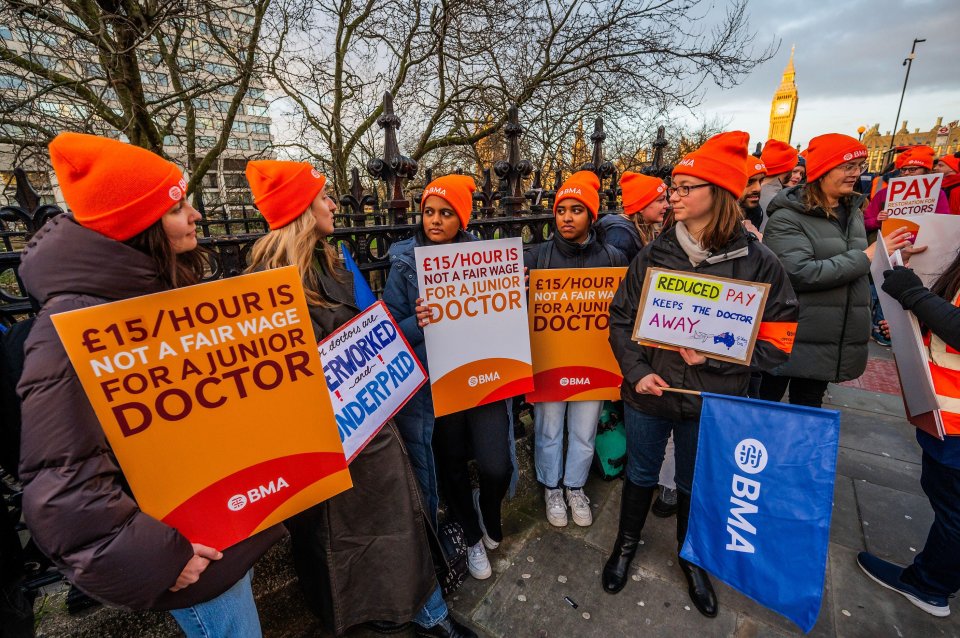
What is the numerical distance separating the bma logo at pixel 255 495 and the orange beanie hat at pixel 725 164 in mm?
2104

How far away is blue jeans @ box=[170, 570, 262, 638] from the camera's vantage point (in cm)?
133

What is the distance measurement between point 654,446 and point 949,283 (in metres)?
1.46

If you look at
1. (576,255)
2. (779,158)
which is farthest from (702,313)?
(779,158)

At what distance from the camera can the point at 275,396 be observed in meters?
1.40

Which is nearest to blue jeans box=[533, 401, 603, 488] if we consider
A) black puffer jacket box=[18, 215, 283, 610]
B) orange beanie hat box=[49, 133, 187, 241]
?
black puffer jacket box=[18, 215, 283, 610]

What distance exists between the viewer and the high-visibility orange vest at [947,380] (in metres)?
1.82

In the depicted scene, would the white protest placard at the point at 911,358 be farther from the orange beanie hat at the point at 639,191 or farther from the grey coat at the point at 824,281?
the orange beanie hat at the point at 639,191

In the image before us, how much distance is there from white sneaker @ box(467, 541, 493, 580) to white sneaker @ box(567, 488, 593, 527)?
27.7 inches

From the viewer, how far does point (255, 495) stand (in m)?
1.35

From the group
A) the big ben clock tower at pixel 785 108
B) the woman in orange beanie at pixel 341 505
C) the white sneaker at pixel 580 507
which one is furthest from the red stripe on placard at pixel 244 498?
the big ben clock tower at pixel 785 108

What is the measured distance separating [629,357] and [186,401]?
187cm

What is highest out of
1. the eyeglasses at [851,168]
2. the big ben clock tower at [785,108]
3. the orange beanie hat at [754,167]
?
the big ben clock tower at [785,108]

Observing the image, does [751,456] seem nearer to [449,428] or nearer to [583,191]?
[449,428]

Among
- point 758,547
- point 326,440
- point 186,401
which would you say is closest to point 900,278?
point 758,547
